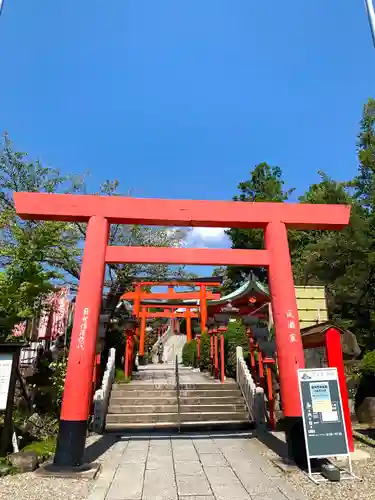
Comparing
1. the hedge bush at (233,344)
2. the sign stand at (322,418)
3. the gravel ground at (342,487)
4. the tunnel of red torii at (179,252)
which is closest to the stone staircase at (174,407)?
the hedge bush at (233,344)

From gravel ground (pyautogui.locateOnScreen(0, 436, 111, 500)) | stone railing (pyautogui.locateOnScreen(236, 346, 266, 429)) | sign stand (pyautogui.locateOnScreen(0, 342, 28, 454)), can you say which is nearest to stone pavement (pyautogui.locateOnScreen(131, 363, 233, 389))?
stone railing (pyautogui.locateOnScreen(236, 346, 266, 429))

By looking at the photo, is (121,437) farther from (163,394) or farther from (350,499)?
(350,499)

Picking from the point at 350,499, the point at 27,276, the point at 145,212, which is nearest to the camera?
the point at 350,499

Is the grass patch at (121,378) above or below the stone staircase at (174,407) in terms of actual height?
above

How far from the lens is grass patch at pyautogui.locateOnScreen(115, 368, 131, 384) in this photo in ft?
40.9

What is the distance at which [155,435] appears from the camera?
27.7ft

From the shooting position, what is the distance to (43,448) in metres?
6.69

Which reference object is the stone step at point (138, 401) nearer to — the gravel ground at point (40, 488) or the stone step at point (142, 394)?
the stone step at point (142, 394)

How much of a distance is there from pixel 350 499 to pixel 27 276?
8.53m

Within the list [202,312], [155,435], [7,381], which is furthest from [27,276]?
[202,312]

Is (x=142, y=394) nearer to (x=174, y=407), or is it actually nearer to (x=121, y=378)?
(x=174, y=407)

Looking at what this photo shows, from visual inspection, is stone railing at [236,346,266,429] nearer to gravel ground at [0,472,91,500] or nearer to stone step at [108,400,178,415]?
stone step at [108,400,178,415]

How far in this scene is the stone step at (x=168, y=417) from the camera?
380 inches

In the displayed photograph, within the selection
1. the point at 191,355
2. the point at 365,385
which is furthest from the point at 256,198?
the point at 365,385
